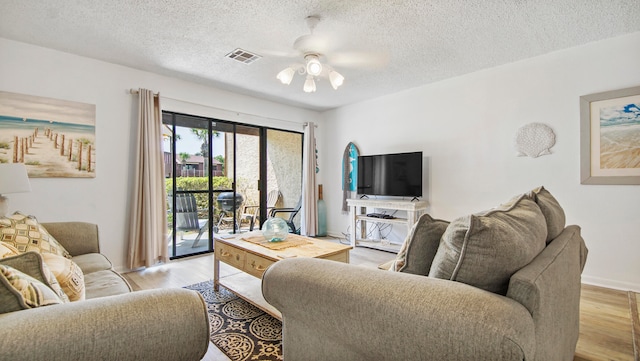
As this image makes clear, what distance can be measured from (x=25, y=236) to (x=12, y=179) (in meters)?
0.69

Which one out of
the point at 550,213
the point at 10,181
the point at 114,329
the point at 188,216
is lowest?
the point at 188,216

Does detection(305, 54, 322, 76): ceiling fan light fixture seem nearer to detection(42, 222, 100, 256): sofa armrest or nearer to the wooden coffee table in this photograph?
the wooden coffee table

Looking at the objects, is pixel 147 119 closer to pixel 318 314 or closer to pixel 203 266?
pixel 203 266

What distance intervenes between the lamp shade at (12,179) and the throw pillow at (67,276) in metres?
0.93

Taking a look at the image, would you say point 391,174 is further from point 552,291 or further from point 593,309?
point 552,291

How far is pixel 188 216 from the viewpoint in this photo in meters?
3.96

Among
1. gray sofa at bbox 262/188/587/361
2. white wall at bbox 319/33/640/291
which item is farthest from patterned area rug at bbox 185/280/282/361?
white wall at bbox 319/33/640/291

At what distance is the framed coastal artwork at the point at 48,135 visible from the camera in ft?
8.90

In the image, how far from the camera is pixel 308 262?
1.15m

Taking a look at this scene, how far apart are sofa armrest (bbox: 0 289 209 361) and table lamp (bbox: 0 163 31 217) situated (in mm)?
2031

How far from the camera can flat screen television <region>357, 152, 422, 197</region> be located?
13.2ft

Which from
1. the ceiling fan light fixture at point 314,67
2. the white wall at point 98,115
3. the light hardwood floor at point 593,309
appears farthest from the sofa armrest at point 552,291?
the white wall at point 98,115

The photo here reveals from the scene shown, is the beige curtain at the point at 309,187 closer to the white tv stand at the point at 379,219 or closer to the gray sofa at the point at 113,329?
the white tv stand at the point at 379,219

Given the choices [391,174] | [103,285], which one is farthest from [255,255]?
[391,174]
